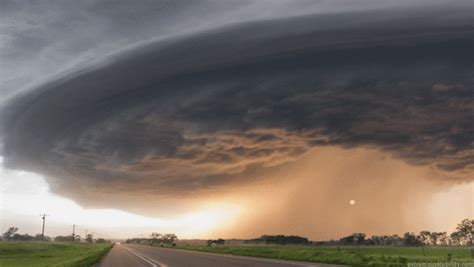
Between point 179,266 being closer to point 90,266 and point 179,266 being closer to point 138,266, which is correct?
point 138,266

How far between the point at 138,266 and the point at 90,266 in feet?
22.7

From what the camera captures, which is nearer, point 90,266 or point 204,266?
point 204,266

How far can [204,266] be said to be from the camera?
148 feet

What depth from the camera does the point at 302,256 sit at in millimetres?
62375

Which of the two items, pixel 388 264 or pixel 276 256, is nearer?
pixel 388 264

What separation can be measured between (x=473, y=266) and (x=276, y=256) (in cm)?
3411

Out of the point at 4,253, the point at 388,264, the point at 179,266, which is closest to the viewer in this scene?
the point at 388,264

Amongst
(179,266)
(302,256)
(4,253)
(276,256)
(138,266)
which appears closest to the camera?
(179,266)

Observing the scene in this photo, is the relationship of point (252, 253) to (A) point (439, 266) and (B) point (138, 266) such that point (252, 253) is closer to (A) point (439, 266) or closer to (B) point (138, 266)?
(B) point (138, 266)

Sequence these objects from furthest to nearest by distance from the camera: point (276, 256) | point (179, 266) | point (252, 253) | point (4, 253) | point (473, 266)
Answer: point (4, 253) → point (252, 253) → point (276, 256) → point (179, 266) → point (473, 266)

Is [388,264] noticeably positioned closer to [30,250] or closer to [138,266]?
[138,266]

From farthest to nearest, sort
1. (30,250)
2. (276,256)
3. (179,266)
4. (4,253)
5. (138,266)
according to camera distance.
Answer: (30,250) → (4,253) → (276,256) → (138,266) → (179,266)

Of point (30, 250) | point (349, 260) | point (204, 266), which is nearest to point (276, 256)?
point (349, 260)

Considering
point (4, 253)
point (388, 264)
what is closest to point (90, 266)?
point (388, 264)
